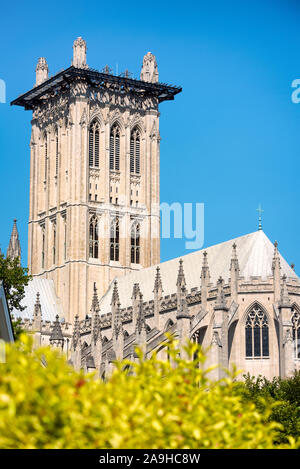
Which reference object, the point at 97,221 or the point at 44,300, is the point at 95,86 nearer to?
the point at 97,221

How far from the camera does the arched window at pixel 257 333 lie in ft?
204

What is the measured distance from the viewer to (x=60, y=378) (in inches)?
401

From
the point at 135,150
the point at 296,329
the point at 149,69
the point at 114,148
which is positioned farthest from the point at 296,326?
the point at 149,69

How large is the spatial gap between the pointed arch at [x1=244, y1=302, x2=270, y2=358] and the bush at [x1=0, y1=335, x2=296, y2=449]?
50526 millimetres

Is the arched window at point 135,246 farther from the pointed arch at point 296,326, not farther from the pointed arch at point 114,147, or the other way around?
the pointed arch at point 296,326

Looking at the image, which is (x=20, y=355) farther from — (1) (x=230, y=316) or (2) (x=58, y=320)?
(2) (x=58, y=320)

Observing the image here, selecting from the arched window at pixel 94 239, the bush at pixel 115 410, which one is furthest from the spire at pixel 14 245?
the bush at pixel 115 410

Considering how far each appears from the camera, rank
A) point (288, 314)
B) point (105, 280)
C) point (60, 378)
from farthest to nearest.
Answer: point (105, 280) → point (288, 314) → point (60, 378)

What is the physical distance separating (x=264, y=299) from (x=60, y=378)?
176 ft

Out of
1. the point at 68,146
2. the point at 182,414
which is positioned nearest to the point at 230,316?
the point at 68,146

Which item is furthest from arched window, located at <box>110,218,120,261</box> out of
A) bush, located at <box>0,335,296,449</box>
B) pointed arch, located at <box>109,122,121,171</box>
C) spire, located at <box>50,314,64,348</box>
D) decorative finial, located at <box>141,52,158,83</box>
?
bush, located at <box>0,335,296,449</box>

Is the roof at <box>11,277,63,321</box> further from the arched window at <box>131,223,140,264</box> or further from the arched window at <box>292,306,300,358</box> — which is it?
the arched window at <box>292,306,300,358</box>

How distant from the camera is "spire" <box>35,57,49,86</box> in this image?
9388 cm

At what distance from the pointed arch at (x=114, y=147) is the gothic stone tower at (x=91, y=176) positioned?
0.09 m
